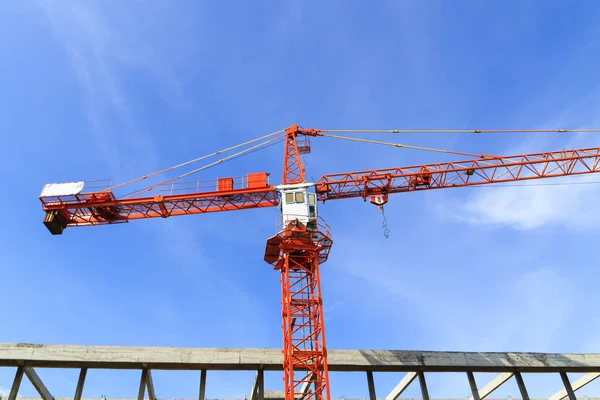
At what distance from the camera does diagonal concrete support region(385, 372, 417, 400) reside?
70.4 ft

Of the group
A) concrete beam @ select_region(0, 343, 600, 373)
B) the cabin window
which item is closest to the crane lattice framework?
concrete beam @ select_region(0, 343, 600, 373)

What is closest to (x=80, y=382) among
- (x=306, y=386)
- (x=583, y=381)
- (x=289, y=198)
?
(x=306, y=386)

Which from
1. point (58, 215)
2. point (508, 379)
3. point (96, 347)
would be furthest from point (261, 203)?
point (508, 379)

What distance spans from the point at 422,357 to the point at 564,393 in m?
8.02

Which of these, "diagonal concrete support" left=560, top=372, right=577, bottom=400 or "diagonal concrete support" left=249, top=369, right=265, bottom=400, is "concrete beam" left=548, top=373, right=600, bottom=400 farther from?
"diagonal concrete support" left=249, top=369, right=265, bottom=400

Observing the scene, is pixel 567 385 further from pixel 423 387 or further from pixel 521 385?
pixel 423 387

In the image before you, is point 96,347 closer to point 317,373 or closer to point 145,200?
point 317,373

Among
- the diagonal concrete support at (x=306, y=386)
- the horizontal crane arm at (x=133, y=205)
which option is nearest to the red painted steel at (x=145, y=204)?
the horizontal crane arm at (x=133, y=205)

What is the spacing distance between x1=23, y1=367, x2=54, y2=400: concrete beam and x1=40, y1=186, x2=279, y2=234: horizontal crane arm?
15446 millimetres

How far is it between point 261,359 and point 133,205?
18.0 metres

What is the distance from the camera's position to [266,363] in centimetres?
2052

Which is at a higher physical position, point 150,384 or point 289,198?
point 289,198

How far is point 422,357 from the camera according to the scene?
20.9 m

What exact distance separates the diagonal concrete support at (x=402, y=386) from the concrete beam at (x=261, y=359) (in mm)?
446
